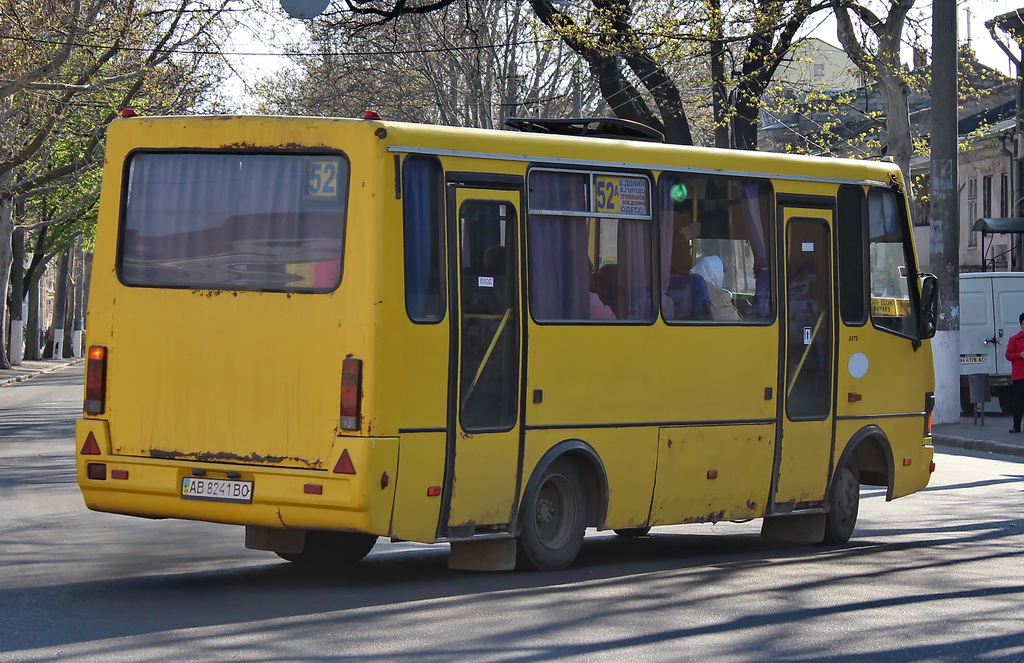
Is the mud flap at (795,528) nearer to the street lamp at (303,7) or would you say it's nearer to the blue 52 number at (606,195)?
the blue 52 number at (606,195)

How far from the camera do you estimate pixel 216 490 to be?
9.73 meters

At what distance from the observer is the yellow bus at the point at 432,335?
31.6 ft

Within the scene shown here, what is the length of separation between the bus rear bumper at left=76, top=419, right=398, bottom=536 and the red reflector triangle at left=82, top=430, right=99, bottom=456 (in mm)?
11

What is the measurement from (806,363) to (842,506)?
4.23 ft

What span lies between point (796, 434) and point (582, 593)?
3.33 m

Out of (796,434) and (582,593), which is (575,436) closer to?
(582,593)

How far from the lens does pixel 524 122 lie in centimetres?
1238

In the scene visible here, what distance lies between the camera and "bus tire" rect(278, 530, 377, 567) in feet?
36.5

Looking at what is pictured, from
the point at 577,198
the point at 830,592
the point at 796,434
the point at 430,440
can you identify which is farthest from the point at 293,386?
the point at 796,434

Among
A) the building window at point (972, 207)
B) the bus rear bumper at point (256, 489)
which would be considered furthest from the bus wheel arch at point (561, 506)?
the building window at point (972, 207)

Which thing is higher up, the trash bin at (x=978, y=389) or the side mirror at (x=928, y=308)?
the side mirror at (x=928, y=308)

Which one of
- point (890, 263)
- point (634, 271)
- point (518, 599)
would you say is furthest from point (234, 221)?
point (890, 263)

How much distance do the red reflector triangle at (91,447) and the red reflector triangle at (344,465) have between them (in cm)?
160

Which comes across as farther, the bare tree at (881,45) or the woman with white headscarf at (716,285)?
the bare tree at (881,45)
